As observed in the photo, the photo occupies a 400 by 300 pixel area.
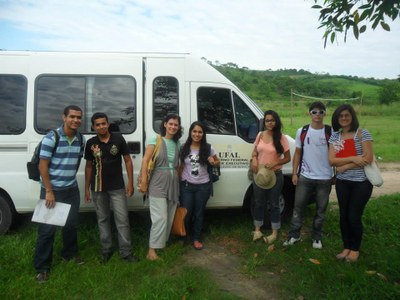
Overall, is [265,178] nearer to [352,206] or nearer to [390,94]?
[352,206]

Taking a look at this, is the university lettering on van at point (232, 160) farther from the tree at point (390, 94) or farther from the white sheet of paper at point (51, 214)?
the tree at point (390, 94)

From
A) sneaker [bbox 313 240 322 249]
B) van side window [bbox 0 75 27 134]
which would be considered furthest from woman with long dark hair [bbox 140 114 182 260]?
sneaker [bbox 313 240 322 249]

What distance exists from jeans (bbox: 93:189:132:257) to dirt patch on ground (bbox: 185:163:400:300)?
775 mm

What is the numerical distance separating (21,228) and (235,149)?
315 cm

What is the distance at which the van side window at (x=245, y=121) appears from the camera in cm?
461

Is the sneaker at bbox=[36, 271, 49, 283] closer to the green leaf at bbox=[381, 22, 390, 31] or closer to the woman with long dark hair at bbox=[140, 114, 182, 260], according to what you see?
the woman with long dark hair at bbox=[140, 114, 182, 260]

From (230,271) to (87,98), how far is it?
2.67m

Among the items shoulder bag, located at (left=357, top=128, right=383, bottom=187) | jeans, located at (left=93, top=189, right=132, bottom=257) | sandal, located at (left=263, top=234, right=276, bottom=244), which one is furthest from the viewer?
sandal, located at (left=263, top=234, right=276, bottom=244)

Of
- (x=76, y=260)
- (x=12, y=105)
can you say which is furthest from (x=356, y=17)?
(x=12, y=105)

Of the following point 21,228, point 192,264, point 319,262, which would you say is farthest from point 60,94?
point 319,262

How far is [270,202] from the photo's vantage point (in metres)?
4.45

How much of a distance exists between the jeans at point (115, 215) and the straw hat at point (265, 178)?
5.31 ft

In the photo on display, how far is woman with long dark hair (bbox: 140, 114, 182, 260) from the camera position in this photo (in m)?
3.88

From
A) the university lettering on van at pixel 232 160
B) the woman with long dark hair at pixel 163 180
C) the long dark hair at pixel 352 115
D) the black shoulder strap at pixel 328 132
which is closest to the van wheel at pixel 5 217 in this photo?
the woman with long dark hair at pixel 163 180
